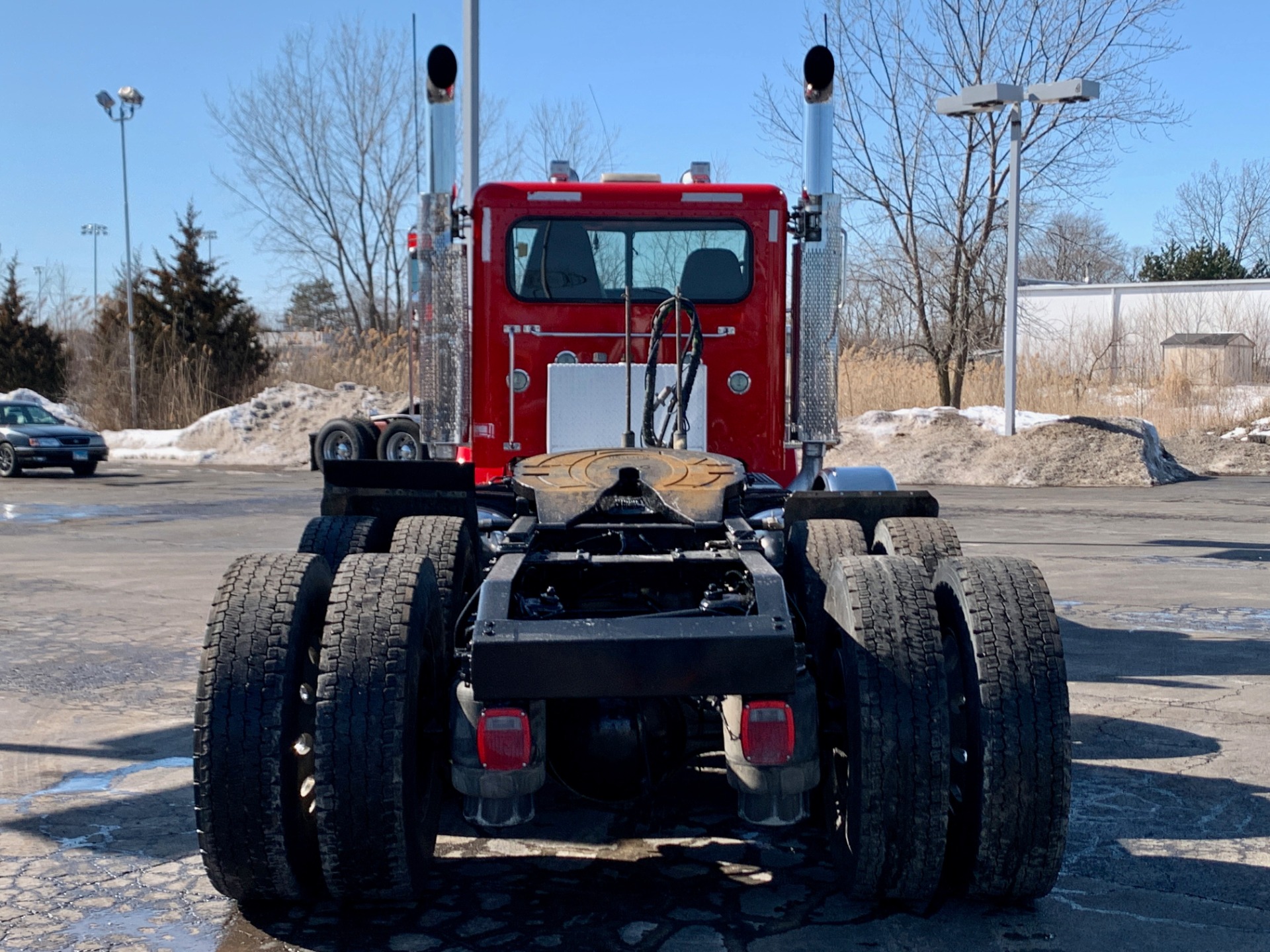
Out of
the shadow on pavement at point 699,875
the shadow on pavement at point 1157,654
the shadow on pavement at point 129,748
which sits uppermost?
the shadow on pavement at point 1157,654

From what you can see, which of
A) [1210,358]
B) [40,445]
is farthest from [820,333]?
[1210,358]

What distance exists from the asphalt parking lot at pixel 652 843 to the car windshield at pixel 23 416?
1618cm

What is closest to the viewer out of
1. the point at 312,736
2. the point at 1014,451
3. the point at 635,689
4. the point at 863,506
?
the point at 635,689

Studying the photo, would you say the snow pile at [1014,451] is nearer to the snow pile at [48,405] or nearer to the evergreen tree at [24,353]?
the snow pile at [48,405]

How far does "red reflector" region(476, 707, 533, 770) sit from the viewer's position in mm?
3535

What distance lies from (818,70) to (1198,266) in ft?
187

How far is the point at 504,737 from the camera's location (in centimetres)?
354

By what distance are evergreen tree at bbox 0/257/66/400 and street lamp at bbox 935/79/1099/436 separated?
2943 cm

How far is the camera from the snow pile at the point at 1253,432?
2397cm

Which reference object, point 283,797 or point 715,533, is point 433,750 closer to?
point 283,797

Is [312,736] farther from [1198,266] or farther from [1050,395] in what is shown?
[1198,266]

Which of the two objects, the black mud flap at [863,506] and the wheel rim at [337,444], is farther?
the wheel rim at [337,444]

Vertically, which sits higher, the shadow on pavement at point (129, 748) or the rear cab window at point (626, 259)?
the rear cab window at point (626, 259)

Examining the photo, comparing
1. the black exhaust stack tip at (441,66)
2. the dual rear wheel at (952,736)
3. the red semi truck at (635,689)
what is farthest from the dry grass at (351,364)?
the dual rear wheel at (952,736)
